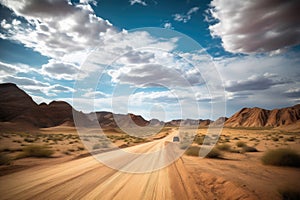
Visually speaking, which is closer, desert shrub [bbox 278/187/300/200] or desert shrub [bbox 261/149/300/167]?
desert shrub [bbox 278/187/300/200]

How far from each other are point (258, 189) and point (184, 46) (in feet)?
72.4

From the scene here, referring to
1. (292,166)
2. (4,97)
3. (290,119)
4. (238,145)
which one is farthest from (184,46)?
(290,119)

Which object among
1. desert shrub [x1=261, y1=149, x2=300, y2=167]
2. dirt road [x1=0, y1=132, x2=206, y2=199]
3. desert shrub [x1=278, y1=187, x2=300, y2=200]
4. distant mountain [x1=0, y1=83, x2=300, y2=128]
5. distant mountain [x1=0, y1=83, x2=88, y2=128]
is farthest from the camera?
distant mountain [x1=0, y1=83, x2=300, y2=128]

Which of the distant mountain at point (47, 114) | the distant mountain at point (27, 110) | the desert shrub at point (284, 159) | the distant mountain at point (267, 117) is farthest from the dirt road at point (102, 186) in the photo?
the distant mountain at point (267, 117)

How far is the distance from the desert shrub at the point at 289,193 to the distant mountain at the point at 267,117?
125 metres

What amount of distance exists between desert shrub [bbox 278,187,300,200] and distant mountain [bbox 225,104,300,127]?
12498 cm

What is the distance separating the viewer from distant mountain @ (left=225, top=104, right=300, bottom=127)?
121250mm

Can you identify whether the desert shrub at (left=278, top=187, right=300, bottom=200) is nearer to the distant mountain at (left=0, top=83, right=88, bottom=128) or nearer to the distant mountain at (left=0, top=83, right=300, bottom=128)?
the distant mountain at (left=0, top=83, right=300, bottom=128)

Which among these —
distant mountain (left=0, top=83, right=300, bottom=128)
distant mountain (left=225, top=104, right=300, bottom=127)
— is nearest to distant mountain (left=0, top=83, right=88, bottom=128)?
distant mountain (left=0, top=83, right=300, bottom=128)

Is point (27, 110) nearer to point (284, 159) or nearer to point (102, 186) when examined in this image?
point (102, 186)

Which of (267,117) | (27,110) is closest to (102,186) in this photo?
→ (27,110)

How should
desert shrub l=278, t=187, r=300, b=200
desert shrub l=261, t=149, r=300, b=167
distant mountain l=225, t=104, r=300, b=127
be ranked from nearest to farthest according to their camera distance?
desert shrub l=278, t=187, r=300, b=200
desert shrub l=261, t=149, r=300, b=167
distant mountain l=225, t=104, r=300, b=127

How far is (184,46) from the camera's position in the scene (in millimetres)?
25859

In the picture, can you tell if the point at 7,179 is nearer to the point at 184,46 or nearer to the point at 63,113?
the point at 184,46
